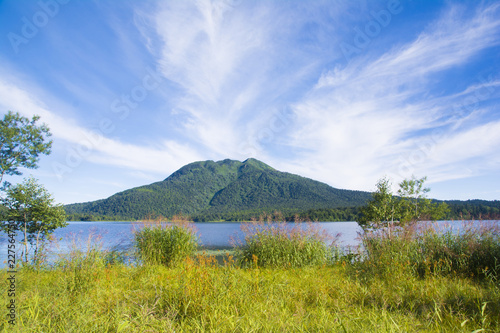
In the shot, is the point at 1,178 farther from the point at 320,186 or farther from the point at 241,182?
the point at 241,182

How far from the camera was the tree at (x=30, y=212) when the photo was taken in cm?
941

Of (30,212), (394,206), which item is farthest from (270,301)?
(394,206)

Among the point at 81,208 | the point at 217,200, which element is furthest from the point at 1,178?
the point at 217,200

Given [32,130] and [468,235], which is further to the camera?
[32,130]

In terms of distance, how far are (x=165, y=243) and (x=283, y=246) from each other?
3656 millimetres

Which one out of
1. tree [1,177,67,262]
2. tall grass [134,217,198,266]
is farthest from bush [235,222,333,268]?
tree [1,177,67,262]

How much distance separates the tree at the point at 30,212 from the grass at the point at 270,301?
14.3 ft

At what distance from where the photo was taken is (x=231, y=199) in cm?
16475

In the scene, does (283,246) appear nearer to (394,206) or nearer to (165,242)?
(165,242)

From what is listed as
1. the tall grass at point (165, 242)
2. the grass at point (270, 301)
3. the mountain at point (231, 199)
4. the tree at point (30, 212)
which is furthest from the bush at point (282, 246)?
the mountain at point (231, 199)

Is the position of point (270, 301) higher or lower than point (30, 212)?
lower

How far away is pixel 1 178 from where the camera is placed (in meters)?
13.2

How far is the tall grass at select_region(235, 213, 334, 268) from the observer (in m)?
7.60

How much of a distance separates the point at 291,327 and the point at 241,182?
17798 centimetres
